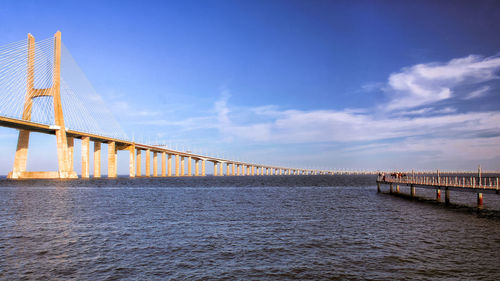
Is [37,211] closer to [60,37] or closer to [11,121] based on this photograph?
[11,121]

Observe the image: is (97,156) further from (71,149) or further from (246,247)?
(246,247)

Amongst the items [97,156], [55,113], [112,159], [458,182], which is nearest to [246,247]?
[458,182]

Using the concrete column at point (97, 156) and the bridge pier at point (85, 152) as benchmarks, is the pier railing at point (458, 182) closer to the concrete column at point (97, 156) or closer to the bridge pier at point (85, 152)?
the bridge pier at point (85, 152)

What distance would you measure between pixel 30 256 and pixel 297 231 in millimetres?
14073

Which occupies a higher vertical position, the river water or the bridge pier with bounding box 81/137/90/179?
the bridge pier with bounding box 81/137/90/179

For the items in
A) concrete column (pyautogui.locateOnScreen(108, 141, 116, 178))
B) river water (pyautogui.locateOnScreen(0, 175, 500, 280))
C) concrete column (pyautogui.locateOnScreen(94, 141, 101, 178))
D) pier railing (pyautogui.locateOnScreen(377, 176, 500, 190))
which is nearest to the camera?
river water (pyautogui.locateOnScreen(0, 175, 500, 280))

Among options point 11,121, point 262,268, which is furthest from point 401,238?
point 11,121

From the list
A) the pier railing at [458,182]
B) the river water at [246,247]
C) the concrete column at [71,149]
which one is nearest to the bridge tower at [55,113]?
the concrete column at [71,149]

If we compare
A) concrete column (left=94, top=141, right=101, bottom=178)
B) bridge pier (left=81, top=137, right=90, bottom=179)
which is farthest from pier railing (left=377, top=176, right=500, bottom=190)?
concrete column (left=94, top=141, right=101, bottom=178)

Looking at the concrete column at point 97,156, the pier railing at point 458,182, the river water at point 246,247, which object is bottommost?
the river water at point 246,247

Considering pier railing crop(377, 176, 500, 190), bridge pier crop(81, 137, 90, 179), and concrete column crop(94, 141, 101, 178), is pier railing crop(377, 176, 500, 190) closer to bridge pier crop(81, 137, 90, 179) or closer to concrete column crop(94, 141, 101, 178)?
bridge pier crop(81, 137, 90, 179)

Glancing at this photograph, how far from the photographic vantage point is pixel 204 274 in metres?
12.7

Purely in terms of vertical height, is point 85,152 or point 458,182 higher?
point 85,152

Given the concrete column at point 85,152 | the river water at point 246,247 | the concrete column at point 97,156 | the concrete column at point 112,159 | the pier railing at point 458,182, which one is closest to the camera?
the river water at point 246,247
